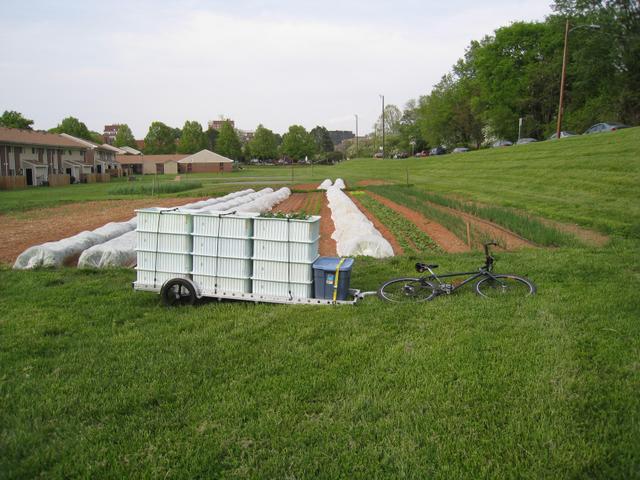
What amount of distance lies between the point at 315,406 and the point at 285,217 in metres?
3.47

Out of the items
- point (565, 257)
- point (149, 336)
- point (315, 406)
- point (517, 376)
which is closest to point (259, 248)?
point (149, 336)

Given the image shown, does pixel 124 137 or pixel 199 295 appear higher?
pixel 124 137

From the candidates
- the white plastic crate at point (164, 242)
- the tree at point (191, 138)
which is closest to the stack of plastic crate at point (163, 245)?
the white plastic crate at point (164, 242)

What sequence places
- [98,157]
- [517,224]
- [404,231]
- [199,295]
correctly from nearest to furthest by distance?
[199,295], [517,224], [404,231], [98,157]

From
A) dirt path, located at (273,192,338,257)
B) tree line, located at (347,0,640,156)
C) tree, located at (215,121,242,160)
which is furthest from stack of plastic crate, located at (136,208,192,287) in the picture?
tree, located at (215,121,242,160)

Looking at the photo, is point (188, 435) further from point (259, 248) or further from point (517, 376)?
point (259, 248)

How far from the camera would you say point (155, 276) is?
7.58 m

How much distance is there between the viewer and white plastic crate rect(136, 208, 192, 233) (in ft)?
24.4

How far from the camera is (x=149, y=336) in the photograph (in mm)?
6020

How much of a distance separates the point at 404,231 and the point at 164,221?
29.7 feet

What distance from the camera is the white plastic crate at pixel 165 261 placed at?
7.46 metres

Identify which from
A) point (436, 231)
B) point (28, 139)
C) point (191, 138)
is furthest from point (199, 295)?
point (191, 138)

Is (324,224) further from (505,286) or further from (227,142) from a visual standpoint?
(227,142)

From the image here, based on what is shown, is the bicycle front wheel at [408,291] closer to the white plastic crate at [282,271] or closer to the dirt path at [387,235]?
the white plastic crate at [282,271]
